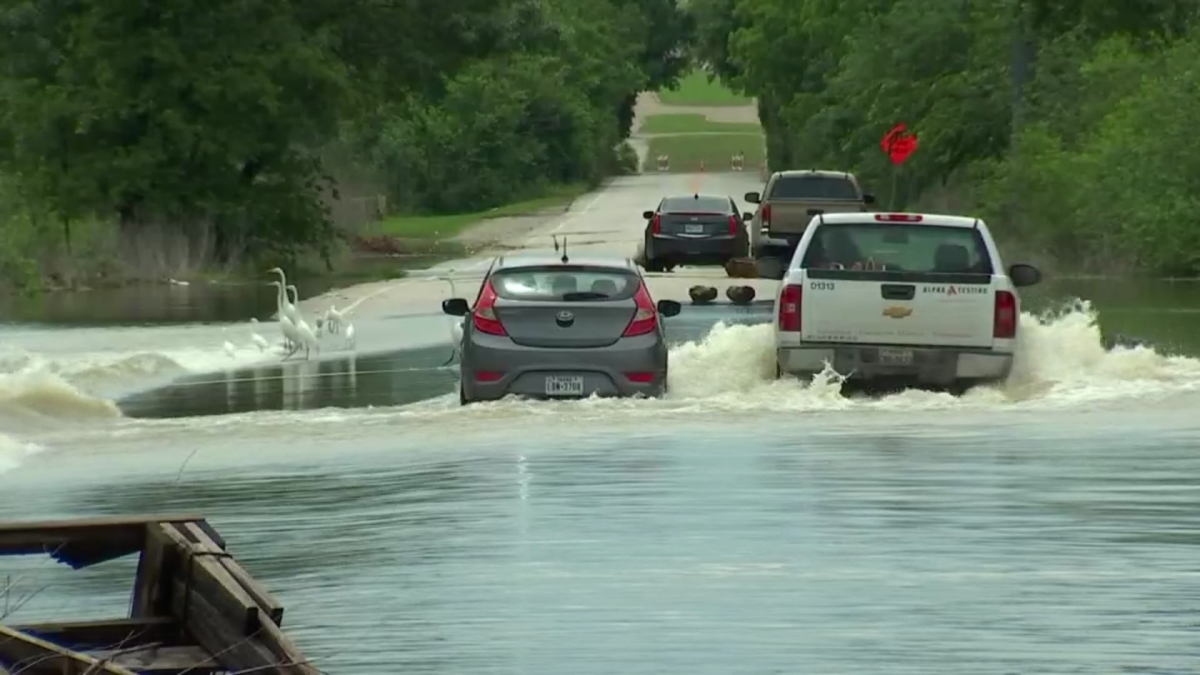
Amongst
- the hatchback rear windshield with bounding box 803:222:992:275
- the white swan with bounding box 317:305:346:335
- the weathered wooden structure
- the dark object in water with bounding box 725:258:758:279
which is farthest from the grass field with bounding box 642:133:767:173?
the weathered wooden structure

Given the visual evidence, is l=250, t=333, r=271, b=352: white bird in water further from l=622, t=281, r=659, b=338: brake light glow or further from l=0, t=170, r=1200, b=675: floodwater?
l=622, t=281, r=659, b=338: brake light glow

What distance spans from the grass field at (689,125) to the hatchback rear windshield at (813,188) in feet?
330

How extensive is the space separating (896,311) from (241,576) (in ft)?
41.9

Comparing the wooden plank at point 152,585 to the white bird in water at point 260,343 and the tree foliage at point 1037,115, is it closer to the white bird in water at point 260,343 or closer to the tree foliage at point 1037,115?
the white bird in water at point 260,343

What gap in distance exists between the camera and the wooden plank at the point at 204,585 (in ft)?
27.5

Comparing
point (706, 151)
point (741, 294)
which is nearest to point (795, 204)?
point (741, 294)

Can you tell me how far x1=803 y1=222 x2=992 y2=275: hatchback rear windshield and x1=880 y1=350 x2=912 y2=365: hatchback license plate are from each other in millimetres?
691

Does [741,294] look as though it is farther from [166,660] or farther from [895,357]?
[166,660]

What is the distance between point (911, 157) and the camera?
5509 cm

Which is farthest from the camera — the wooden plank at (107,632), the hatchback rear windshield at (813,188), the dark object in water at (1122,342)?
the hatchback rear windshield at (813,188)

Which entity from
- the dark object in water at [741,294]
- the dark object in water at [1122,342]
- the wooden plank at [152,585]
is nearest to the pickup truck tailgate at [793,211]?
the dark object in water at [741,294]

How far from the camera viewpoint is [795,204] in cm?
4284

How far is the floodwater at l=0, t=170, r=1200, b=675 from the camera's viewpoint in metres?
10.7

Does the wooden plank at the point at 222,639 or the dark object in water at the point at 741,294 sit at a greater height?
the wooden plank at the point at 222,639
